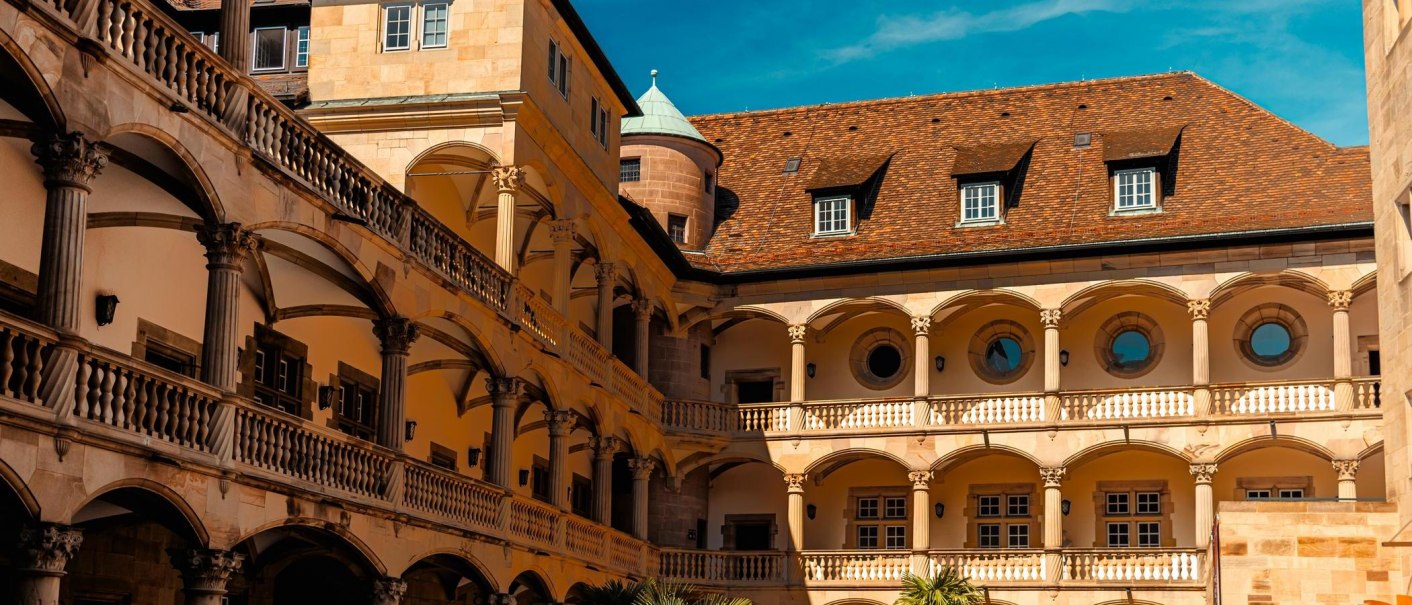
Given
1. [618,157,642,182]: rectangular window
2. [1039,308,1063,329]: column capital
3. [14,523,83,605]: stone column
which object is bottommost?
[14,523,83,605]: stone column

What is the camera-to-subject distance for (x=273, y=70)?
27.4 meters

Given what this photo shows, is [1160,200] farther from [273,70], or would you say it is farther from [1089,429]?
[273,70]

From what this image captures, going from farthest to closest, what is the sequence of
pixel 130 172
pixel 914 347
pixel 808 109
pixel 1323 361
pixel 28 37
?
1. pixel 808 109
2. pixel 914 347
3. pixel 1323 361
4. pixel 130 172
5. pixel 28 37

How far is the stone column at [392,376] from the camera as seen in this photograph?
2122 centimetres

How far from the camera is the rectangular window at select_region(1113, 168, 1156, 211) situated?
3516 centimetres

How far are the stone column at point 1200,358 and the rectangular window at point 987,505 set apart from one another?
4.86 metres

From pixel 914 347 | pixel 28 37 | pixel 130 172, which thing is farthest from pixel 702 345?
pixel 28 37

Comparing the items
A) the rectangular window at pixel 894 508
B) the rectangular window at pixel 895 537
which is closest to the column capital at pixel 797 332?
the rectangular window at pixel 894 508

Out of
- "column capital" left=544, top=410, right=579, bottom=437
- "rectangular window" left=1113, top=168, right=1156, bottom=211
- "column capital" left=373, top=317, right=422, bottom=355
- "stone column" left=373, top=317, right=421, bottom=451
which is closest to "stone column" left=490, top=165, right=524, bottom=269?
"column capital" left=544, top=410, right=579, bottom=437

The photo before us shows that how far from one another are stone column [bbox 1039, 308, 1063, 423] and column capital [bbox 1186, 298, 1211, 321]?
2587 millimetres

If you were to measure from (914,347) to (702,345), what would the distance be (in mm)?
4625

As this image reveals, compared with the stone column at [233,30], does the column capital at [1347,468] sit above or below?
below

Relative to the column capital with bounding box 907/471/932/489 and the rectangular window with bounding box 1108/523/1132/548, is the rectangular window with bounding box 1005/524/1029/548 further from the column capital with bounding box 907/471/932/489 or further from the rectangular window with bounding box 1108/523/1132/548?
the column capital with bounding box 907/471/932/489

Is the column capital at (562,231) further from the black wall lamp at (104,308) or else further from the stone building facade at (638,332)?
the black wall lamp at (104,308)
